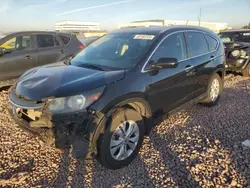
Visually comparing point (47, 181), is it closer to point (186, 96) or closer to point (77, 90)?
point (77, 90)

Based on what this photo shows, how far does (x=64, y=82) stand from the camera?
2.67 metres

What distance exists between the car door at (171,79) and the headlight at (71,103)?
3.07ft

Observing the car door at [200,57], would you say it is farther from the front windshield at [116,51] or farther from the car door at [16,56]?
the car door at [16,56]

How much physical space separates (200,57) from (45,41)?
4.43m

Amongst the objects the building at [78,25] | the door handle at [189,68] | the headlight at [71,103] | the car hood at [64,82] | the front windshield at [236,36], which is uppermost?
the building at [78,25]

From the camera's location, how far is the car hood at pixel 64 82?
2.52 meters

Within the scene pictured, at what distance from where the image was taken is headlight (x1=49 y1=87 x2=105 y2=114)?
7.95 feet

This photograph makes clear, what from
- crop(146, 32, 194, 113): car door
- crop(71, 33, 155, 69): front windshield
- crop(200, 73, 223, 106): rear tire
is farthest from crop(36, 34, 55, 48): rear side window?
crop(200, 73, 223, 106): rear tire

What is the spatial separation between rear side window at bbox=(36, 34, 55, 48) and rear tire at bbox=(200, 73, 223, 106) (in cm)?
450

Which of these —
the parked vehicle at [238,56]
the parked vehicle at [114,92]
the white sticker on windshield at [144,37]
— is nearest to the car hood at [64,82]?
the parked vehicle at [114,92]

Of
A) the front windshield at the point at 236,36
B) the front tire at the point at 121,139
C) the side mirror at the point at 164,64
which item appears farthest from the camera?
the front windshield at the point at 236,36

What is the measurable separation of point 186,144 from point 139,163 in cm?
85

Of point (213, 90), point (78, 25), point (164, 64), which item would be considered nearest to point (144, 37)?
point (164, 64)

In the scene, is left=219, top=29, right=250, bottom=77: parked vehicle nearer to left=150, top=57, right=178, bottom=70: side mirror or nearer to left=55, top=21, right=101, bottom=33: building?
left=150, top=57, right=178, bottom=70: side mirror
